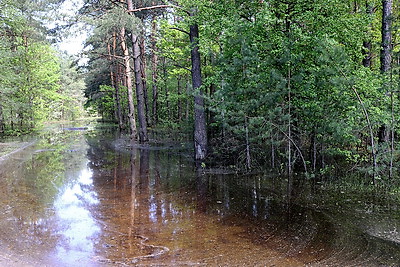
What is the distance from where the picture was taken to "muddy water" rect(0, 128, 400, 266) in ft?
14.6

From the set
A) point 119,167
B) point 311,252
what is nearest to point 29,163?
point 119,167

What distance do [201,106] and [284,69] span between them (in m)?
3.69

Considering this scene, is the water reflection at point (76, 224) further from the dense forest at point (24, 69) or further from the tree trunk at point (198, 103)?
the dense forest at point (24, 69)

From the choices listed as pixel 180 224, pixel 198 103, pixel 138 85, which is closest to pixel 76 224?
pixel 180 224

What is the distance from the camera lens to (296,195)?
758 centimetres

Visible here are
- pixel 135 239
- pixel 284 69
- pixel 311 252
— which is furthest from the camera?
pixel 284 69

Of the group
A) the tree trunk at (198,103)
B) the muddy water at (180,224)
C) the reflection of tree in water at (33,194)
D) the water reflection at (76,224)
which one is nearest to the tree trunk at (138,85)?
the reflection of tree in water at (33,194)

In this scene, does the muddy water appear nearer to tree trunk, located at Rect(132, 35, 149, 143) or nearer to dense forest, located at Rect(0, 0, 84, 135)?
tree trunk, located at Rect(132, 35, 149, 143)

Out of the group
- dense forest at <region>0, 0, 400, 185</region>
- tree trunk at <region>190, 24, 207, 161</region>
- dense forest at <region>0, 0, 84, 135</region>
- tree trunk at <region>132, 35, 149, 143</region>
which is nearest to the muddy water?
dense forest at <region>0, 0, 400, 185</region>

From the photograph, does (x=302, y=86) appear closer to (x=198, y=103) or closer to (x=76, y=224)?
(x=198, y=103)

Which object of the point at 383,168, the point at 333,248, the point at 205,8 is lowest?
the point at 333,248

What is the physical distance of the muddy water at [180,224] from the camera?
4445 mm

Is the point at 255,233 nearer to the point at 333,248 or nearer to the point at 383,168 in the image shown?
the point at 333,248

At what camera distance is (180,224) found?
582cm
